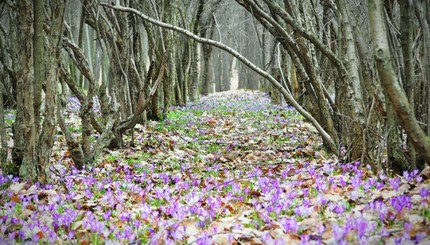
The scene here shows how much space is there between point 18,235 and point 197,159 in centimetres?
382

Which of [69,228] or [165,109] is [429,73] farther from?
[165,109]

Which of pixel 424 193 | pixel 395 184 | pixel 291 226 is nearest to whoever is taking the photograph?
pixel 291 226

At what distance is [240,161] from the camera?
6344mm

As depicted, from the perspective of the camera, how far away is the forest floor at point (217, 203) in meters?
2.68

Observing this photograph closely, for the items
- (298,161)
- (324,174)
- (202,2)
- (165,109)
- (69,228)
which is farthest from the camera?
(202,2)

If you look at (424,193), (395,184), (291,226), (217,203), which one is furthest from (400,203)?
(217,203)

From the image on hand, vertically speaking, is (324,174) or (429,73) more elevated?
(429,73)

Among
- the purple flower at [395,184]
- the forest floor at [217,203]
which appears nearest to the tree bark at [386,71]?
the forest floor at [217,203]

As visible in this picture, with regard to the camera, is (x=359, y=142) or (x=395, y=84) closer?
(x=395, y=84)

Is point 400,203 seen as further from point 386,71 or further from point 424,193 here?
point 386,71

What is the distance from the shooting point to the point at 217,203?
3637 mm

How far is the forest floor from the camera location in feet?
8.79

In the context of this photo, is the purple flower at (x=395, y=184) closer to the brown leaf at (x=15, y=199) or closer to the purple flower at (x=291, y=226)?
the purple flower at (x=291, y=226)

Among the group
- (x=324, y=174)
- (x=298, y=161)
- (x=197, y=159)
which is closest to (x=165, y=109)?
(x=197, y=159)
